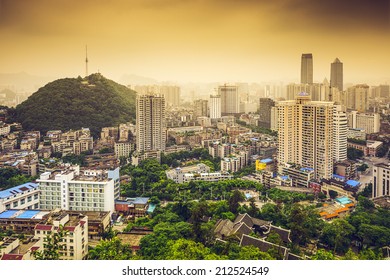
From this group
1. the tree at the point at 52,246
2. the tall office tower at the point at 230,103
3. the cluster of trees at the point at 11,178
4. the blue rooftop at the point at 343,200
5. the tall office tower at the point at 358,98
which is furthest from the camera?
the tall office tower at the point at 230,103

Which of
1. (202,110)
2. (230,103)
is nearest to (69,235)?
(230,103)

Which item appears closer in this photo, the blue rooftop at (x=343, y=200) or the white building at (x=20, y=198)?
the white building at (x=20, y=198)

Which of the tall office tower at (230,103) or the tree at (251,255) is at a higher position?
the tall office tower at (230,103)

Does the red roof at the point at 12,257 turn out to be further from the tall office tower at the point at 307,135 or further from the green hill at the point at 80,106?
the tall office tower at the point at 307,135

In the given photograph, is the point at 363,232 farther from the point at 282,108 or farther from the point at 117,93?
the point at 117,93

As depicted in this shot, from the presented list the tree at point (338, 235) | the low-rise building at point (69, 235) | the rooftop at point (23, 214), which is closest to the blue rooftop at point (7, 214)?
the rooftop at point (23, 214)

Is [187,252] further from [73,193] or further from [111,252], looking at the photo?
[73,193]
